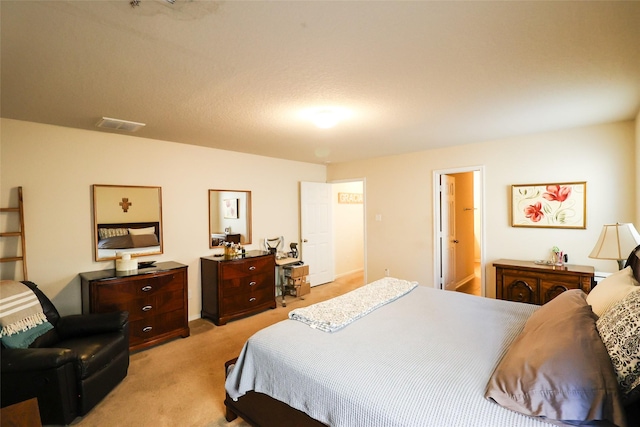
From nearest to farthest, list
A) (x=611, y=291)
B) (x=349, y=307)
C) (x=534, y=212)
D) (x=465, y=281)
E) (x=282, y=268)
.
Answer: (x=611, y=291) < (x=349, y=307) < (x=534, y=212) < (x=282, y=268) < (x=465, y=281)

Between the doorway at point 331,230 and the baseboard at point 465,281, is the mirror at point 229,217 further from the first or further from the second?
the baseboard at point 465,281

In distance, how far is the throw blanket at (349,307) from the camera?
2.04 meters

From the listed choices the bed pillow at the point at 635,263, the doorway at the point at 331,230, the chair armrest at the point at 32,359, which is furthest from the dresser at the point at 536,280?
the chair armrest at the point at 32,359

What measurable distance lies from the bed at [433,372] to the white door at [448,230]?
7.58 feet

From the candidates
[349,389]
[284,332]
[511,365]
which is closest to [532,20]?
[511,365]

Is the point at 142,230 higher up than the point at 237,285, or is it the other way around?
the point at 142,230

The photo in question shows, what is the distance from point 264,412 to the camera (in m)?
1.84

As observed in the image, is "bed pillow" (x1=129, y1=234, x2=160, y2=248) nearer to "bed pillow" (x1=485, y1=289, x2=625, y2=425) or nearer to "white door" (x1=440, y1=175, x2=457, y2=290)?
"bed pillow" (x1=485, y1=289, x2=625, y2=425)

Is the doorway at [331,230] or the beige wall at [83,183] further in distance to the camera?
the doorway at [331,230]

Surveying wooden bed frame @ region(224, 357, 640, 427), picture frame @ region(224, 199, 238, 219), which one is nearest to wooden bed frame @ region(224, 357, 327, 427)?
wooden bed frame @ region(224, 357, 640, 427)

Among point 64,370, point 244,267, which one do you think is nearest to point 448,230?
point 244,267

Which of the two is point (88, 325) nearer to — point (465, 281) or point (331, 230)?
point (331, 230)

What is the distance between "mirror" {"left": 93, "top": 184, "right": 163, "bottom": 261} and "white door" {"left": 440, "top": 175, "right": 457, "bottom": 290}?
4008 millimetres

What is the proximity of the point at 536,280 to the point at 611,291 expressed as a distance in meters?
1.86
